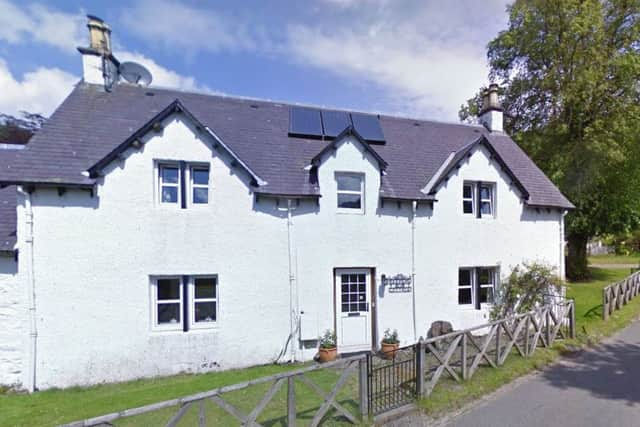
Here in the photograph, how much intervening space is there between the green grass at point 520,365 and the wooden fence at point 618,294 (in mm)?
215

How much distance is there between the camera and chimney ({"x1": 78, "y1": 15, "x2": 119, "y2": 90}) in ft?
36.1

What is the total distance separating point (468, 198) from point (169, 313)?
10900 mm

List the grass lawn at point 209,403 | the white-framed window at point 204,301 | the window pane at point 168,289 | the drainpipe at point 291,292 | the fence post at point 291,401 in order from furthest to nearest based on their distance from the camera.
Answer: the drainpipe at point 291,292
the white-framed window at point 204,301
the window pane at point 168,289
the grass lawn at point 209,403
the fence post at point 291,401

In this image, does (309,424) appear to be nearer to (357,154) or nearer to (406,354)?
(406,354)

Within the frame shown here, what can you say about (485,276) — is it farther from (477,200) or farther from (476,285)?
(477,200)

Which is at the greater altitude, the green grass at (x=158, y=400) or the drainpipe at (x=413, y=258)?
the drainpipe at (x=413, y=258)

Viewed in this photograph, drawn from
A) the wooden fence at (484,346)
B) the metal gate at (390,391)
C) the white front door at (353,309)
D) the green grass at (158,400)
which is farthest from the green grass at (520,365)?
the white front door at (353,309)

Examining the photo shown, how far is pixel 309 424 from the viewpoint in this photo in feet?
18.0

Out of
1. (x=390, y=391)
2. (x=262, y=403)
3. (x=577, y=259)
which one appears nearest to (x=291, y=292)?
(x=390, y=391)

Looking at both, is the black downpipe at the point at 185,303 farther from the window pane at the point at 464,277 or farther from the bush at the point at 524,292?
the bush at the point at 524,292

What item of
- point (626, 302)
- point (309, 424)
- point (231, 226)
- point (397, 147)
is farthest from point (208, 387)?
point (626, 302)

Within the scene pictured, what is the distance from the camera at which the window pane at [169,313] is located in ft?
29.7

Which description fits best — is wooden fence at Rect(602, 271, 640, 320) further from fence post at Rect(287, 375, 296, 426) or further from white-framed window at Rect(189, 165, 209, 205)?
white-framed window at Rect(189, 165, 209, 205)

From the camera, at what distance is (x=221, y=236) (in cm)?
936
